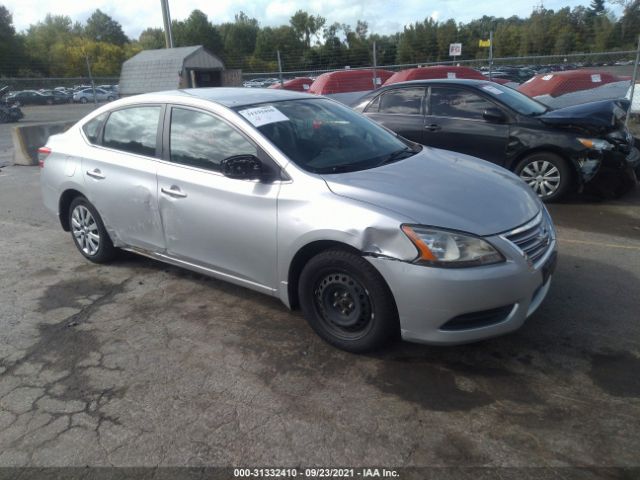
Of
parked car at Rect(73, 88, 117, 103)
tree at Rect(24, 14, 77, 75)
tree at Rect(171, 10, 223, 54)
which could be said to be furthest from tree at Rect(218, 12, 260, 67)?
parked car at Rect(73, 88, 117, 103)

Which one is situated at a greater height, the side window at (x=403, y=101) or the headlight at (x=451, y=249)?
the side window at (x=403, y=101)

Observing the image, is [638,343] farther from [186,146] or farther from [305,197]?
[186,146]

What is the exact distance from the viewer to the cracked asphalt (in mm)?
2541

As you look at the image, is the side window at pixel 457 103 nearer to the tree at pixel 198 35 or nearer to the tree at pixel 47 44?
the tree at pixel 47 44

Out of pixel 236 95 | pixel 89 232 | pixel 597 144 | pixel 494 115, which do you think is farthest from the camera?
pixel 494 115

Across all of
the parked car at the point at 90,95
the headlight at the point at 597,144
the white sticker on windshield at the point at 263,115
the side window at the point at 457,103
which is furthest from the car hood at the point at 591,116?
the parked car at the point at 90,95

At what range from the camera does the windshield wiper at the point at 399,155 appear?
381 centimetres

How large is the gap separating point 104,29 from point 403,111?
376ft

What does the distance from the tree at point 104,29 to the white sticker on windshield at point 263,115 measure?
10981 centimetres

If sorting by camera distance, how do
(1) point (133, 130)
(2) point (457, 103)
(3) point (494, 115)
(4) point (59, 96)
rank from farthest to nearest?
1. (4) point (59, 96)
2. (2) point (457, 103)
3. (3) point (494, 115)
4. (1) point (133, 130)

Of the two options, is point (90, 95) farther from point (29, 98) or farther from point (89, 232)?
point (89, 232)

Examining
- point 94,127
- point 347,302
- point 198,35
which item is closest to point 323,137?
point 347,302

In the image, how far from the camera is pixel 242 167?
3.41m

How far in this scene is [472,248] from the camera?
2896 millimetres
